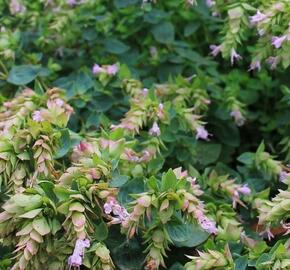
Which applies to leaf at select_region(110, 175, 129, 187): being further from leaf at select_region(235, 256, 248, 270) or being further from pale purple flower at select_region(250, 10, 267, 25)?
pale purple flower at select_region(250, 10, 267, 25)

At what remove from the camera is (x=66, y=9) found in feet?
7.65

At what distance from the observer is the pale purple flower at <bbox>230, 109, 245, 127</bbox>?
212 centimetres

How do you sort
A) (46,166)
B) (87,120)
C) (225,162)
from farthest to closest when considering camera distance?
(225,162) < (87,120) < (46,166)

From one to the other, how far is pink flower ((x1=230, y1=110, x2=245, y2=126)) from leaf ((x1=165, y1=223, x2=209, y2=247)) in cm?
57

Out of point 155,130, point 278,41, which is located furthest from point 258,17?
point 155,130

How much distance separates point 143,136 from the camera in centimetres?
189

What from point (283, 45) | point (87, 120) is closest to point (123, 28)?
point (87, 120)

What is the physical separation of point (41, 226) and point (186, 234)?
1.04ft

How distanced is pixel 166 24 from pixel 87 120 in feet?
1.53

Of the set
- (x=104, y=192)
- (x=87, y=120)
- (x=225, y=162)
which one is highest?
(x=104, y=192)

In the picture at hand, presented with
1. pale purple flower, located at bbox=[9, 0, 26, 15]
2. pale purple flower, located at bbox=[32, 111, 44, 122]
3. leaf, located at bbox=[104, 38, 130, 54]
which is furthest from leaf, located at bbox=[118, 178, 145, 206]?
pale purple flower, located at bbox=[9, 0, 26, 15]

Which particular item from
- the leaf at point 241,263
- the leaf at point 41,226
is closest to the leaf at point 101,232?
the leaf at point 41,226

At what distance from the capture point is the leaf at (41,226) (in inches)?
54.9

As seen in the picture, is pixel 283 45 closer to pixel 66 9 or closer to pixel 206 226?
pixel 206 226
